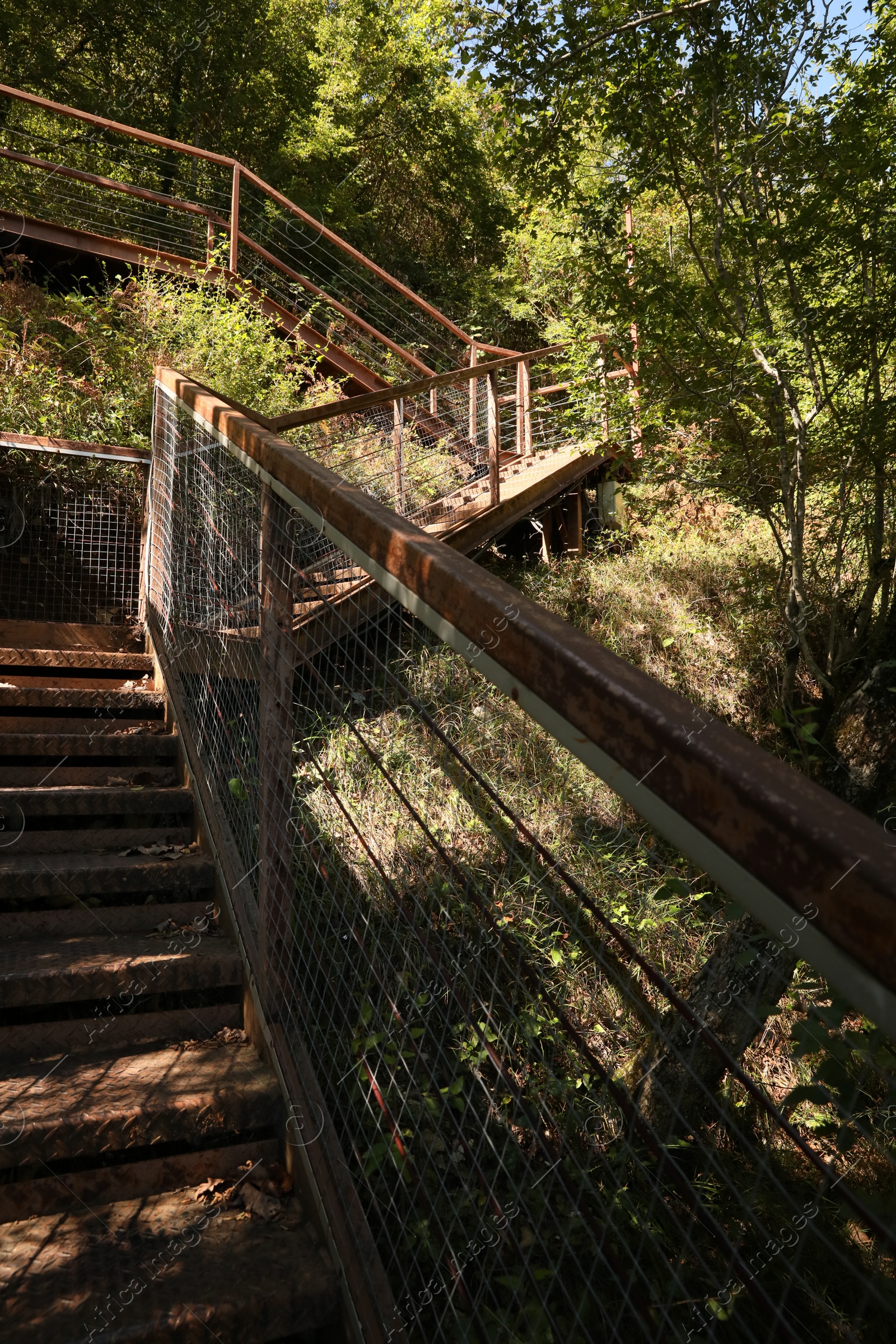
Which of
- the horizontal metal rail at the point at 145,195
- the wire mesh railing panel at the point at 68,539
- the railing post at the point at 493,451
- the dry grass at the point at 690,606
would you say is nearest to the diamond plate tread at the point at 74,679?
the wire mesh railing panel at the point at 68,539

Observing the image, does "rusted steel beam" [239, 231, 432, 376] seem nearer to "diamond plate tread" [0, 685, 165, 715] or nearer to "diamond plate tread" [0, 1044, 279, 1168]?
"diamond plate tread" [0, 685, 165, 715]

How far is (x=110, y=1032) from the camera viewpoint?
1947 millimetres

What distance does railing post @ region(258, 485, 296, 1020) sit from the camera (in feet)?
6.32

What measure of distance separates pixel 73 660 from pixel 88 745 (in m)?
0.88

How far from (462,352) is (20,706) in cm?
1342

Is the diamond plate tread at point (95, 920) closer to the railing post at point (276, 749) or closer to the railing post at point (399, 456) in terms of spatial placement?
the railing post at point (276, 749)

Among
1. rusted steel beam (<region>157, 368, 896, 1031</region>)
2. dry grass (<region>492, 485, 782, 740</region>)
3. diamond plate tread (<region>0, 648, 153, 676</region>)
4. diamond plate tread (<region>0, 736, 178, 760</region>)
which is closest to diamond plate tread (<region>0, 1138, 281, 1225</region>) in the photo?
rusted steel beam (<region>157, 368, 896, 1031</region>)

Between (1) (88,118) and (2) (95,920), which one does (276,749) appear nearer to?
(2) (95,920)

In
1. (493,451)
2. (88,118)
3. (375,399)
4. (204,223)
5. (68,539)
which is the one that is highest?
(88,118)

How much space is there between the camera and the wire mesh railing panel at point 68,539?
17.8 ft

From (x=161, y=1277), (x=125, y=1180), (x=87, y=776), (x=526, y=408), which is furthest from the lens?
(x=526, y=408)

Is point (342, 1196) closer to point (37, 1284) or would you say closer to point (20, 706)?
point (37, 1284)

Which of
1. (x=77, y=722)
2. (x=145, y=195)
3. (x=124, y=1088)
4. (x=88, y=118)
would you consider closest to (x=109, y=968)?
(x=124, y=1088)

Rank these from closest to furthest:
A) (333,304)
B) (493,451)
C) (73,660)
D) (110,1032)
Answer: (110,1032) < (73,660) < (493,451) < (333,304)
